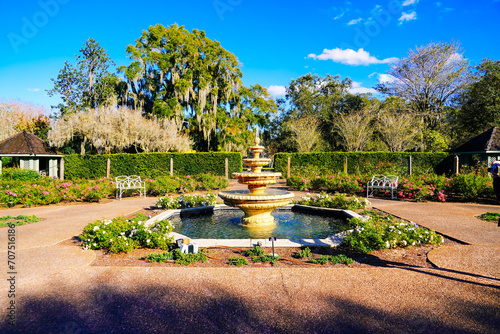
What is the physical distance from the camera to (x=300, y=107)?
119 ft

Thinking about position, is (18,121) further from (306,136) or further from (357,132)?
(357,132)

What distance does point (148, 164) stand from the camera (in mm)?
21297

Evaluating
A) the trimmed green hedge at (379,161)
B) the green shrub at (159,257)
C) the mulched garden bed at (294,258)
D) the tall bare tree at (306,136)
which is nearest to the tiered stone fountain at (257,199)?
the mulched garden bed at (294,258)

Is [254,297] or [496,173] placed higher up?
[496,173]

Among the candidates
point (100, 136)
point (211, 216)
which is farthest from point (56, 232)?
point (100, 136)

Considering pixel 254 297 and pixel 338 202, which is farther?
pixel 338 202

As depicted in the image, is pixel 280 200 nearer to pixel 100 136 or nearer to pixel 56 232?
pixel 56 232

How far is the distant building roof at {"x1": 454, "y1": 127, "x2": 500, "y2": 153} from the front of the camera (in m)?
18.0

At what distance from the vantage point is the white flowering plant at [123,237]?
4.72m

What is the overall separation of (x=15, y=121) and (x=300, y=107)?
3439cm

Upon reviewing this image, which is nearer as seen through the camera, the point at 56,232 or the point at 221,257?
the point at 221,257

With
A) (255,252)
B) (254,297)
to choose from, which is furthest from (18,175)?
(254,297)

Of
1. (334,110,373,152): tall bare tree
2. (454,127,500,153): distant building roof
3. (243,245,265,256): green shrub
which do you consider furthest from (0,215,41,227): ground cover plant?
(334,110,373,152): tall bare tree

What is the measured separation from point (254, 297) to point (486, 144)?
21649 mm
